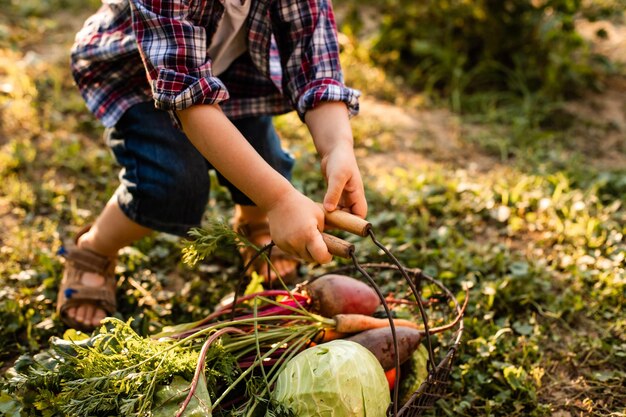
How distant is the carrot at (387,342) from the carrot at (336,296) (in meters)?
0.14

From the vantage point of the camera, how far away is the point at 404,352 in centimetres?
189

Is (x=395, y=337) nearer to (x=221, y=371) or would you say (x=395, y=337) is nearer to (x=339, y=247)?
(x=339, y=247)

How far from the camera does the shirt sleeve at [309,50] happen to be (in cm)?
199

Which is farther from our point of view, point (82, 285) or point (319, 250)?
point (82, 285)

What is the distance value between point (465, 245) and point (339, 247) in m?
1.27

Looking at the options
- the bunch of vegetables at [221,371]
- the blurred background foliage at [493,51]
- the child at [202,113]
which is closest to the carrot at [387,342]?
the bunch of vegetables at [221,371]

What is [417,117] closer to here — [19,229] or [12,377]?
[19,229]

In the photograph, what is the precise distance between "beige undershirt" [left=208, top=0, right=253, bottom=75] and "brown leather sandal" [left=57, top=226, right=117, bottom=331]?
847 millimetres

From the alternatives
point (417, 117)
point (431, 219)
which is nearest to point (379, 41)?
point (417, 117)

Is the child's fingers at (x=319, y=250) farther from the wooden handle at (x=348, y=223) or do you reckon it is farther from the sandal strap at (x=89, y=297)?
the sandal strap at (x=89, y=297)

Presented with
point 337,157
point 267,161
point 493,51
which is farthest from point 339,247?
point 493,51

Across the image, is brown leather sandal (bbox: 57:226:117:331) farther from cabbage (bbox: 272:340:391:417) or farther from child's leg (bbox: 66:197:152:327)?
cabbage (bbox: 272:340:391:417)

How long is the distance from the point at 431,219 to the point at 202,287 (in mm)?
1086

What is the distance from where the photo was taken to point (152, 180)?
2.11 m
